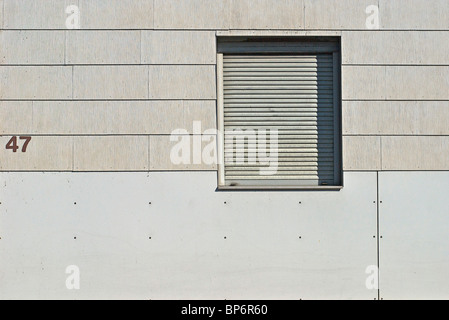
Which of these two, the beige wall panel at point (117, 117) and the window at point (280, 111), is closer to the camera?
the beige wall panel at point (117, 117)

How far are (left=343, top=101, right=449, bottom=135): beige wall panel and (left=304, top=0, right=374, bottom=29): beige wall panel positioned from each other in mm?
735

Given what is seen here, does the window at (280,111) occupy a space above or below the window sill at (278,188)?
above

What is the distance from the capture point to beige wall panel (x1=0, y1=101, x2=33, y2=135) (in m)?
5.97

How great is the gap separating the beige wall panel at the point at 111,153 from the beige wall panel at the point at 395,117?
1865 mm

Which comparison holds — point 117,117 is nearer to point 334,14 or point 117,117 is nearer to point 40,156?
point 40,156

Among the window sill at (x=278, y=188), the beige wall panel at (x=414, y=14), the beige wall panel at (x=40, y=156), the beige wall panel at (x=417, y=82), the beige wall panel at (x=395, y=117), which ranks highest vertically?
the beige wall panel at (x=414, y=14)

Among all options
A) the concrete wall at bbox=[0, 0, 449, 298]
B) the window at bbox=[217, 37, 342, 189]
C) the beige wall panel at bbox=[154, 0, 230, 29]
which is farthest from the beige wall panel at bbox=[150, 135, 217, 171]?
the beige wall panel at bbox=[154, 0, 230, 29]

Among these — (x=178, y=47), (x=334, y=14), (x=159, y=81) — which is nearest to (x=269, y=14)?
(x=334, y=14)

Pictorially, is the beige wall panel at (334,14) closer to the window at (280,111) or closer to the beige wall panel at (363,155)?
the window at (280,111)

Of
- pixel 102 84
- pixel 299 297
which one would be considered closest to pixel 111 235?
pixel 102 84

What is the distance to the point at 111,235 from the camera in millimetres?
5938

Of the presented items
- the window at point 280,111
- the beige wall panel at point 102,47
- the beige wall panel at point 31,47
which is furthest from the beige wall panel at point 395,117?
the beige wall panel at point 31,47

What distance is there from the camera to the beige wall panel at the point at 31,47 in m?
6.00

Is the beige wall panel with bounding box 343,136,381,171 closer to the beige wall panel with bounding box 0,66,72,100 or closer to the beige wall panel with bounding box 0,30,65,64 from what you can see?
the beige wall panel with bounding box 0,66,72,100
